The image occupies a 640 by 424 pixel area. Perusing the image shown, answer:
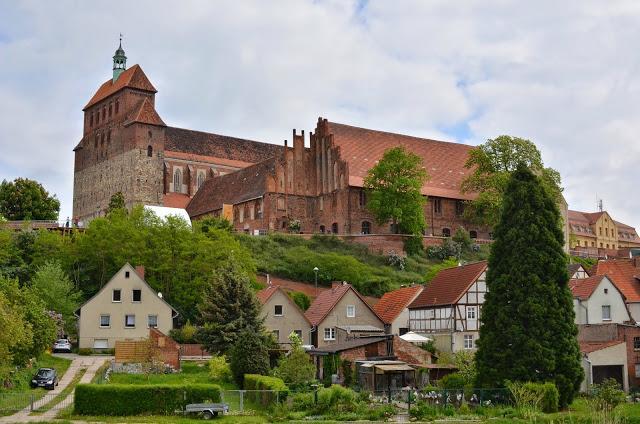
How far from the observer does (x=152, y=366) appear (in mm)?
47969

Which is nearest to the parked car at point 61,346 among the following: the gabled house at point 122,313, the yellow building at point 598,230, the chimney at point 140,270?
the gabled house at point 122,313

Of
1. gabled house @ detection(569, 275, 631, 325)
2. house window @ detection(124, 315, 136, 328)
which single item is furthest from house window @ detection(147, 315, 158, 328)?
gabled house @ detection(569, 275, 631, 325)

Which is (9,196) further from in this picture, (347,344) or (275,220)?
(347,344)

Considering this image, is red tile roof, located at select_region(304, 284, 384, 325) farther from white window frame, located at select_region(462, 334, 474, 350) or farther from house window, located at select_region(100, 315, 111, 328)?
house window, located at select_region(100, 315, 111, 328)

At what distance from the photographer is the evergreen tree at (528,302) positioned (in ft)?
129

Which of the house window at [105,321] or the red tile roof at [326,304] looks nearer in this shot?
the house window at [105,321]

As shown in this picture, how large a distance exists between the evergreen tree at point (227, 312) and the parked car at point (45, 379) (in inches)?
415

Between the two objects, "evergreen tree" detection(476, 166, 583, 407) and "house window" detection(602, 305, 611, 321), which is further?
"house window" detection(602, 305, 611, 321)

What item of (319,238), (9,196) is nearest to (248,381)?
(319,238)

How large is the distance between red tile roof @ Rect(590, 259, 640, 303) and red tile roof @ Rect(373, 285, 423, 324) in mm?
12594

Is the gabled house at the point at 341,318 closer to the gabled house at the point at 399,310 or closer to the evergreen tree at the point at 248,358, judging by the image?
the gabled house at the point at 399,310

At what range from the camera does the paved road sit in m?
33.3

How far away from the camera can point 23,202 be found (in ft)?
328

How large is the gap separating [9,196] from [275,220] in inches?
1133
